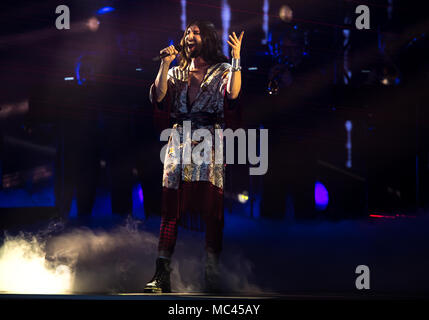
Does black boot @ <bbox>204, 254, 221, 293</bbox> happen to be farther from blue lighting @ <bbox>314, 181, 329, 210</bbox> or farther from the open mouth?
the open mouth

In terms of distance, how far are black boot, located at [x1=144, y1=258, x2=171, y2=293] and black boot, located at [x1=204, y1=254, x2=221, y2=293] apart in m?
0.28

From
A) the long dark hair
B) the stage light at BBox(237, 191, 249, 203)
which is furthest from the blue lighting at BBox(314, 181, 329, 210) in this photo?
the long dark hair

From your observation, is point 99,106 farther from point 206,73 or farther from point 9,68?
point 206,73

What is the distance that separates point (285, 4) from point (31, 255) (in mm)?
2790

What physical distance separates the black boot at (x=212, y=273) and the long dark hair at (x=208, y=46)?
1.29 metres

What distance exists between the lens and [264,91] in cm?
381

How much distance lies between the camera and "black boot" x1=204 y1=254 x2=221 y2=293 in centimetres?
307

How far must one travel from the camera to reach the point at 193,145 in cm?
305

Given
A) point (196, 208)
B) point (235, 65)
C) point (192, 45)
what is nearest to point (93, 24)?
point (192, 45)

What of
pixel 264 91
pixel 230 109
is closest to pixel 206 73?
pixel 230 109

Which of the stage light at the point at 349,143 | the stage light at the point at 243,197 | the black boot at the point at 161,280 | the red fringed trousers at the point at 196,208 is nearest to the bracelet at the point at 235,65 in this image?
the red fringed trousers at the point at 196,208

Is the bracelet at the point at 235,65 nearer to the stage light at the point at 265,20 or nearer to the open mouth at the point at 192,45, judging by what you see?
the open mouth at the point at 192,45

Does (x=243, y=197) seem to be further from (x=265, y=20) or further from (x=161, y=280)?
(x=265, y=20)

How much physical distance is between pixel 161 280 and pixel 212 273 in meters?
0.35
